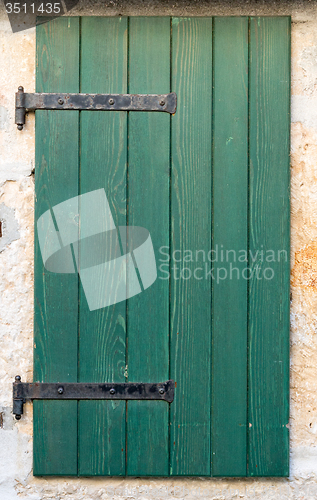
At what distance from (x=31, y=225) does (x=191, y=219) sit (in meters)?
0.54

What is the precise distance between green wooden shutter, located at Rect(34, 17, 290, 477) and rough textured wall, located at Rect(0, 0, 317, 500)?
52mm

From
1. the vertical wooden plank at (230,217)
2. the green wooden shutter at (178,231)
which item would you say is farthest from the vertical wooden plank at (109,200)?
the vertical wooden plank at (230,217)

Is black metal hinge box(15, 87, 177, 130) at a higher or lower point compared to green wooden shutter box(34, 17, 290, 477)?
higher

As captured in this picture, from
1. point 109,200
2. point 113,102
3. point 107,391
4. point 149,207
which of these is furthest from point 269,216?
point 107,391

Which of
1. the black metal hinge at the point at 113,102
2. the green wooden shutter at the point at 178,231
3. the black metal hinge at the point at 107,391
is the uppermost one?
the black metal hinge at the point at 113,102

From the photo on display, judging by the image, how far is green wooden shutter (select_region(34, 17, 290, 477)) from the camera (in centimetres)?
128

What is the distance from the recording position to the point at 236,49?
51.6 inches

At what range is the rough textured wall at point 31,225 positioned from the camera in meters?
1.31

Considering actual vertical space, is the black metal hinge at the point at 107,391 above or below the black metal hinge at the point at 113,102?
below

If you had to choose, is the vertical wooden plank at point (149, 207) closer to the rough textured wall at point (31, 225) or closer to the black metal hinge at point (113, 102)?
the black metal hinge at point (113, 102)

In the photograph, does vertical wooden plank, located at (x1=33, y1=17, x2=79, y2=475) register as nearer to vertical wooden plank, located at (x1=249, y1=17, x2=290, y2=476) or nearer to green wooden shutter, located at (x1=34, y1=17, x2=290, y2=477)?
green wooden shutter, located at (x1=34, y1=17, x2=290, y2=477)

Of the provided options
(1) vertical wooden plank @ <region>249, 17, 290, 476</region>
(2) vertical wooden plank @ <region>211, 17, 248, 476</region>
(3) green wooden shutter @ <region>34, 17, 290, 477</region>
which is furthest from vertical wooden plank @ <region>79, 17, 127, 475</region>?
(1) vertical wooden plank @ <region>249, 17, 290, 476</region>

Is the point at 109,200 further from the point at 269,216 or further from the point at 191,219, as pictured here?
the point at 269,216

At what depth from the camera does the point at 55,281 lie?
130cm
